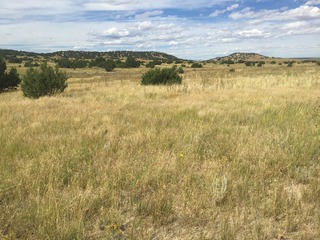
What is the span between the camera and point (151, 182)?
4336mm

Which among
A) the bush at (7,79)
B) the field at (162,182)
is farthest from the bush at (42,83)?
the field at (162,182)

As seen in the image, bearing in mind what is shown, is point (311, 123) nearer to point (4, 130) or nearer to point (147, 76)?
point (4, 130)

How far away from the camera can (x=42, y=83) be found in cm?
1870

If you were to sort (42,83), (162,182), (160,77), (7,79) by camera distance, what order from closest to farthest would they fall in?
(162,182) → (42,83) → (160,77) → (7,79)

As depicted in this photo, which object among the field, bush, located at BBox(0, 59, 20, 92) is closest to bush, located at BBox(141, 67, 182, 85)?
bush, located at BBox(0, 59, 20, 92)

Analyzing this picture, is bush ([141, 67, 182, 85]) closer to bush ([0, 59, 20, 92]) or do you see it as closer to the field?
bush ([0, 59, 20, 92])

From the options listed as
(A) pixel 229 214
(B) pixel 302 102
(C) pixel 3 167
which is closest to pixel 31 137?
(C) pixel 3 167

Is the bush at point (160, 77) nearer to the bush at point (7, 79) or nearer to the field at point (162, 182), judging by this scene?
the bush at point (7, 79)

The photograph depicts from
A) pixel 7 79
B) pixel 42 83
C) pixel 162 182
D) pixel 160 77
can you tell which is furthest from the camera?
pixel 7 79

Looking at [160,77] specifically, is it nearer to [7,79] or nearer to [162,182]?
[7,79]

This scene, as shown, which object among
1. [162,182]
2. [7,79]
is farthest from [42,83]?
[162,182]

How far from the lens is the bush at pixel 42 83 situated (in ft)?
60.5

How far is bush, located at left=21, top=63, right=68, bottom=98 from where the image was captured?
60.5ft

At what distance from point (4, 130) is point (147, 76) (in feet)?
53.7
